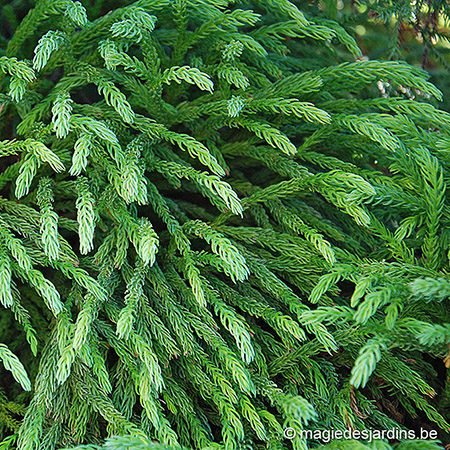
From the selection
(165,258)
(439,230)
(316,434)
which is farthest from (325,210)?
(316,434)

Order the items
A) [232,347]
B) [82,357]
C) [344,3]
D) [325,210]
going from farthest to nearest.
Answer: [344,3]
[325,210]
[232,347]
[82,357]

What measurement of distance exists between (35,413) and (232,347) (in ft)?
1.36

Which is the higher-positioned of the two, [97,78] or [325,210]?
[97,78]

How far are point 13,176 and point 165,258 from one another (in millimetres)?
407

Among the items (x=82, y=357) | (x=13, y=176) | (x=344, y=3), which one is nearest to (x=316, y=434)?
(x=82, y=357)

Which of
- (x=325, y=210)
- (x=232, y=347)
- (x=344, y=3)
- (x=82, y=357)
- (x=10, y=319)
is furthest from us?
(x=344, y=3)

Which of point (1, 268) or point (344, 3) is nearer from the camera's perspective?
point (1, 268)

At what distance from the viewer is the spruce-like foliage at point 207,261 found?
36.2 inches

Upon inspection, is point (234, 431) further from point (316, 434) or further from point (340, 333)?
point (340, 333)

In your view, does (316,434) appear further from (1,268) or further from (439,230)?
(1,268)

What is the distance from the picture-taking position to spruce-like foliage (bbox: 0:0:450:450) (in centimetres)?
92

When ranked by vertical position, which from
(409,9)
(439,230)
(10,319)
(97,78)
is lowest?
(10,319)

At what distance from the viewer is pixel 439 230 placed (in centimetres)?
109

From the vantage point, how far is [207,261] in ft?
3.38
